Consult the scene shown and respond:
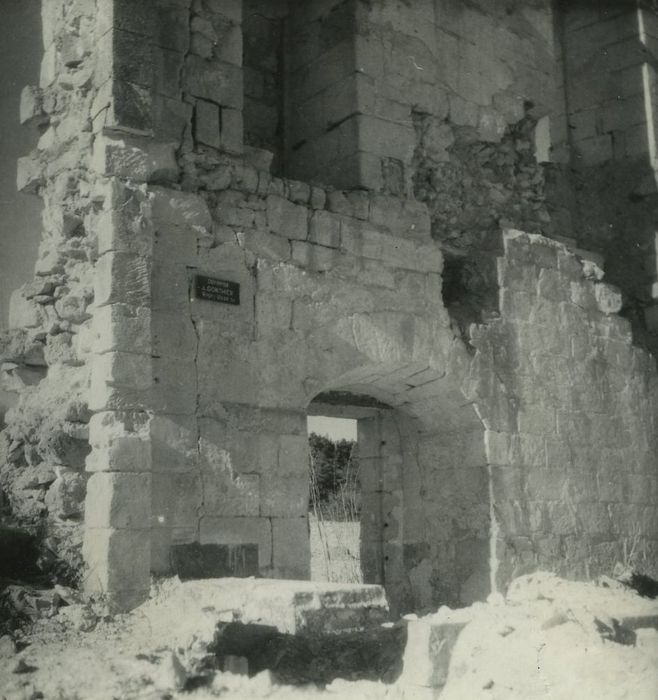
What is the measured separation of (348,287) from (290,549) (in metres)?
1.74

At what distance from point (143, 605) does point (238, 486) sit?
897mm

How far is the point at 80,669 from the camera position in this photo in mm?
3691

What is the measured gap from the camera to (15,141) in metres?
6.04

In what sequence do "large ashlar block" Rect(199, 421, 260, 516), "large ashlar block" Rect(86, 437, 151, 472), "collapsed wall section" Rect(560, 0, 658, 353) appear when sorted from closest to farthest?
"large ashlar block" Rect(86, 437, 151, 472) < "large ashlar block" Rect(199, 421, 260, 516) < "collapsed wall section" Rect(560, 0, 658, 353)

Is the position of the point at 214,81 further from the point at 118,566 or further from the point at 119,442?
the point at 118,566

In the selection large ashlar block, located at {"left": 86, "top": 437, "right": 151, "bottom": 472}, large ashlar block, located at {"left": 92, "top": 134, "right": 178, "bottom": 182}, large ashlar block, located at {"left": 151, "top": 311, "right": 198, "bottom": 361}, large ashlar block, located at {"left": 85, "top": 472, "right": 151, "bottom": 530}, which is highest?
large ashlar block, located at {"left": 92, "top": 134, "right": 178, "bottom": 182}

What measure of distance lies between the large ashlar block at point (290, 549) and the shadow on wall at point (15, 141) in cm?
222

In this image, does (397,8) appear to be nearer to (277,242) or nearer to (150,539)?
(277,242)

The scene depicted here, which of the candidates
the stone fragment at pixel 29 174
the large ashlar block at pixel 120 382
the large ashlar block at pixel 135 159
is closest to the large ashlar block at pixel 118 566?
the large ashlar block at pixel 120 382

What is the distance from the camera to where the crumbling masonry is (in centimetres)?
503

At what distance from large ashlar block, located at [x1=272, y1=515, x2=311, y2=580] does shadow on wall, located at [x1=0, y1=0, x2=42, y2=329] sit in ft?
7.28

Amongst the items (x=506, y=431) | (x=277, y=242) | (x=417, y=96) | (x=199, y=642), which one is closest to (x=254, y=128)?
(x=417, y=96)

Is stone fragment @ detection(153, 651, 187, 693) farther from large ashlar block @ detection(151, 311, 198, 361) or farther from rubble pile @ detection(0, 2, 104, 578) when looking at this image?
large ashlar block @ detection(151, 311, 198, 361)

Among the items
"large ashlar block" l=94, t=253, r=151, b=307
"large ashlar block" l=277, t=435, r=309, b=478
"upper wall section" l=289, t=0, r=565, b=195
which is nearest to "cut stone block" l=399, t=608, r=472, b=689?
"large ashlar block" l=277, t=435, r=309, b=478
